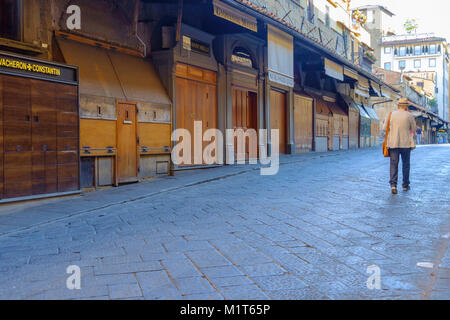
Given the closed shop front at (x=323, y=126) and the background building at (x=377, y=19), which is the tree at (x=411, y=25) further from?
the closed shop front at (x=323, y=126)

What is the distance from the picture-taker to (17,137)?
681 cm

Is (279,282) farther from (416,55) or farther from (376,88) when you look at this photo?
(416,55)

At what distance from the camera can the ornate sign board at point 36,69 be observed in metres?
6.63

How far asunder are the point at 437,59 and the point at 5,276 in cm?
8670

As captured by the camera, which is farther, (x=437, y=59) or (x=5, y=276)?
(x=437, y=59)

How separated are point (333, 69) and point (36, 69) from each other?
13.1 meters

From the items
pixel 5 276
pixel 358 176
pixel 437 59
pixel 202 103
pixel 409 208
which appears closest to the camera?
pixel 5 276

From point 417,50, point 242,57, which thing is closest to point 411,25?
point 417,50

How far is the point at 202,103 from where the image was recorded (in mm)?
12508

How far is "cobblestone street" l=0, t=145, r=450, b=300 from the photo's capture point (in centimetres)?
321

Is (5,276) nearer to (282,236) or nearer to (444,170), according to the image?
(282,236)

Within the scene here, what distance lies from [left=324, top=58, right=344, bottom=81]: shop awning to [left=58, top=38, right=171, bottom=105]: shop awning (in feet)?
27.2

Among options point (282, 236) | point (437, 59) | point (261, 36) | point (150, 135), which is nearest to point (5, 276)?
point (282, 236)

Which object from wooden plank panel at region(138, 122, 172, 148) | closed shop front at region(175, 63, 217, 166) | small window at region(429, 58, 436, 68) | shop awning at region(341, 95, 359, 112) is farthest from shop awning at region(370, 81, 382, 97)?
small window at region(429, 58, 436, 68)
